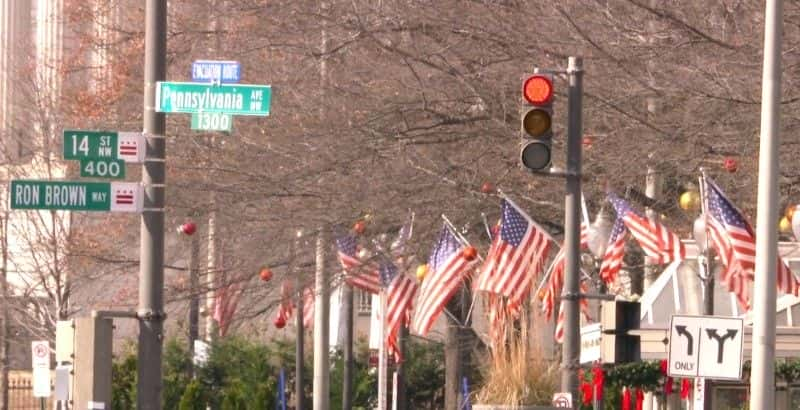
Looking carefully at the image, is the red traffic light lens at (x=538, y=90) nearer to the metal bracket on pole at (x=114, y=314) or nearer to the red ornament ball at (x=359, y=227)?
the metal bracket on pole at (x=114, y=314)

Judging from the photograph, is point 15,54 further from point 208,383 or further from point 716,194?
point 716,194

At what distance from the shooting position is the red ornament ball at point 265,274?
24844 millimetres

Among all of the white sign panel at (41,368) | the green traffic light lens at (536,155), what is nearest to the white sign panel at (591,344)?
the green traffic light lens at (536,155)

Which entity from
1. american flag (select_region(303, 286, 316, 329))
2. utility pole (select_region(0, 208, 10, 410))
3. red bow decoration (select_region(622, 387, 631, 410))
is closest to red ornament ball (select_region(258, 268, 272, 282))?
american flag (select_region(303, 286, 316, 329))

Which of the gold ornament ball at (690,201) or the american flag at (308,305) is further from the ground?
the gold ornament ball at (690,201)

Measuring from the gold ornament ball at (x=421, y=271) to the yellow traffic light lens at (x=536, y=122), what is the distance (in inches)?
390

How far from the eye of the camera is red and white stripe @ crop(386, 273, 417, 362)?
25.6m

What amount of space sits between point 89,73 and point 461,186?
1299 centimetres

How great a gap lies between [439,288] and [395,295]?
2.07 meters

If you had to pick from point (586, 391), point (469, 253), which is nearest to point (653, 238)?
point (469, 253)

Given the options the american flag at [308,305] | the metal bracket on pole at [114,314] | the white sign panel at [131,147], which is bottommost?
the metal bracket on pole at [114,314]

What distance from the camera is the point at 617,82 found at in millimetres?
19688

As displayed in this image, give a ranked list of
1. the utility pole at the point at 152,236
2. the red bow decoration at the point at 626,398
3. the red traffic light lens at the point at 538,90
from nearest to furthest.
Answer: the utility pole at the point at 152,236
the red traffic light lens at the point at 538,90
the red bow decoration at the point at 626,398

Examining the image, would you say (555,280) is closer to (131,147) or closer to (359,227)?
(359,227)
